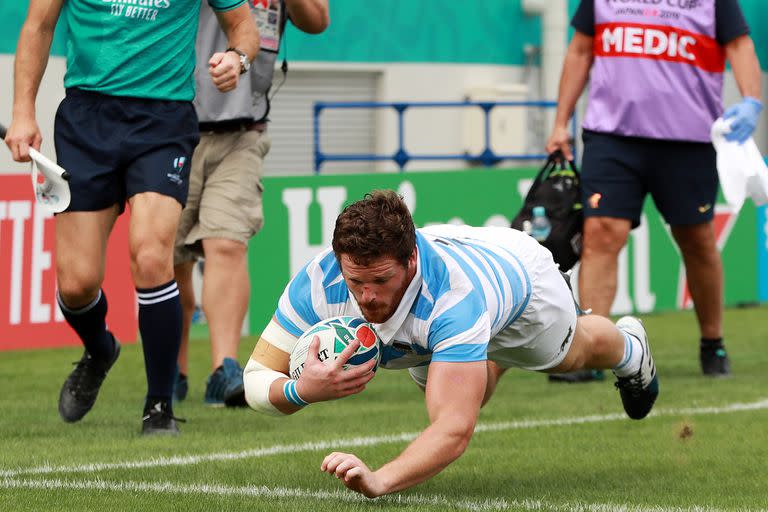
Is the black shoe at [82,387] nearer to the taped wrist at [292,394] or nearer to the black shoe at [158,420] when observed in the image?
the black shoe at [158,420]

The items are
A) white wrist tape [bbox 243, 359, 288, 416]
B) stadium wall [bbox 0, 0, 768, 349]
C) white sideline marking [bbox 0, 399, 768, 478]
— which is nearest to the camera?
white wrist tape [bbox 243, 359, 288, 416]

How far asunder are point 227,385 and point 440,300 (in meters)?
2.96

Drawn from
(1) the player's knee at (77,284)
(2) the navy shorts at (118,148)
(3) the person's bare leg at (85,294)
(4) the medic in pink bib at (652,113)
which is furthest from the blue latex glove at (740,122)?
(1) the player's knee at (77,284)

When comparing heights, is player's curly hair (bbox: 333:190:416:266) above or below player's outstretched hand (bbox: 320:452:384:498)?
above

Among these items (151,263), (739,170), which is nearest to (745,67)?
(739,170)

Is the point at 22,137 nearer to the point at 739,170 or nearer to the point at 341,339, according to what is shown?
the point at 341,339

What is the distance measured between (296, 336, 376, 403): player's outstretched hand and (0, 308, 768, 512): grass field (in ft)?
1.15

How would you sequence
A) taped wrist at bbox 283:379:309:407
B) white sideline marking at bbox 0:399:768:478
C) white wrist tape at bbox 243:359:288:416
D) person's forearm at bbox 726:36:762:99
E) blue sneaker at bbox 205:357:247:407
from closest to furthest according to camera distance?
1. taped wrist at bbox 283:379:309:407
2. white wrist tape at bbox 243:359:288:416
3. white sideline marking at bbox 0:399:768:478
4. blue sneaker at bbox 205:357:247:407
5. person's forearm at bbox 726:36:762:99

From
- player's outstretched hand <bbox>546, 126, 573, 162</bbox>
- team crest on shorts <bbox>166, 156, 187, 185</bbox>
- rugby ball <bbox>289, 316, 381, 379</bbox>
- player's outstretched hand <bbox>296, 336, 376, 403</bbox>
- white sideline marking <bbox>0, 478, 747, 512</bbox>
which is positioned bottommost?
white sideline marking <bbox>0, 478, 747, 512</bbox>

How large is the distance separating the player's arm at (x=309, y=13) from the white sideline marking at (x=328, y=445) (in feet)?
6.93

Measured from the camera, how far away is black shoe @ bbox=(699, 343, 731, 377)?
8961mm

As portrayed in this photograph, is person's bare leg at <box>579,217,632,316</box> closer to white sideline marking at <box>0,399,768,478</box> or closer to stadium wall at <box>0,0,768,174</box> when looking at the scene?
white sideline marking at <box>0,399,768,478</box>

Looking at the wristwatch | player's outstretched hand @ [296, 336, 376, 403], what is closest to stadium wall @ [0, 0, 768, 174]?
the wristwatch

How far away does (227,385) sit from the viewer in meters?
7.65
